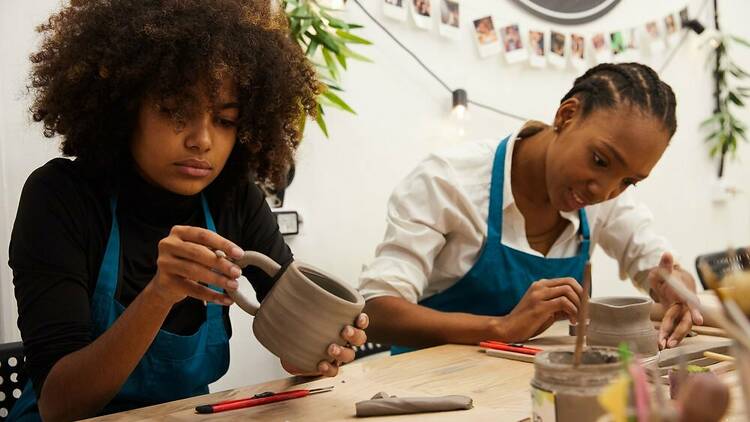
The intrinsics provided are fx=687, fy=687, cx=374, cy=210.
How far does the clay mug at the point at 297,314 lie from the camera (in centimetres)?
91

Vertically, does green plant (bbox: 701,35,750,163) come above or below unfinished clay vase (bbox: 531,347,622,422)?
above

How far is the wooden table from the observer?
0.90m

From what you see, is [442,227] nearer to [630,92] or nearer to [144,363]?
[630,92]

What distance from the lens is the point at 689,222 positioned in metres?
3.90

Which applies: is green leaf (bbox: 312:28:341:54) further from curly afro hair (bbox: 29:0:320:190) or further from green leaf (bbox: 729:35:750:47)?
green leaf (bbox: 729:35:750:47)

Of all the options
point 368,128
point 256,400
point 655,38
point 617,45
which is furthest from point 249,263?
point 655,38

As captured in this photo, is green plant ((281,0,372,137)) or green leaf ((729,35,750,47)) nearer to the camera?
green plant ((281,0,372,137))

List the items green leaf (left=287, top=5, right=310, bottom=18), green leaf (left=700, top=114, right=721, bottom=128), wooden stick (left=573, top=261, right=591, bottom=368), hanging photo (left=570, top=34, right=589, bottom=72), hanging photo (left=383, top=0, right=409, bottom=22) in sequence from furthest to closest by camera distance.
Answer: green leaf (left=700, top=114, right=721, bottom=128)
hanging photo (left=570, top=34, right=589, bottom=72)
hanging photo (left=383, top=0, right=409, bottom=22)
green leaf (left=287, top=5, right=310, bottom=18)
wooden stick (left=573, top=261, right=591, bottom=368)

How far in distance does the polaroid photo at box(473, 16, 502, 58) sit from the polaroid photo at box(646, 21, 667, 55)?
1149 mm

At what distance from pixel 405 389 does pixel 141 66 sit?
0.73m

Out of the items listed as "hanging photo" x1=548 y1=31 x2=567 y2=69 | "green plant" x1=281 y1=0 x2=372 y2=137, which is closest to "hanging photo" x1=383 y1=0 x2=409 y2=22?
"green plant" x1=281 y1=0 x2=372 y2=137

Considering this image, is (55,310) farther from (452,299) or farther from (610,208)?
(610,208)

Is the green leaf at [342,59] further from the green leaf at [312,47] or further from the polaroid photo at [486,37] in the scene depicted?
the polaroid photo at [486,37]

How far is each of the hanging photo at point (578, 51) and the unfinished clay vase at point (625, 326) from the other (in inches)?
91.3
